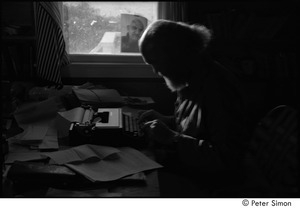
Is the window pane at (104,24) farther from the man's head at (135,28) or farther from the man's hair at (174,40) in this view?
the man's hair at (174,40)

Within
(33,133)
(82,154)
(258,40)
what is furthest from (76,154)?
(258,40)

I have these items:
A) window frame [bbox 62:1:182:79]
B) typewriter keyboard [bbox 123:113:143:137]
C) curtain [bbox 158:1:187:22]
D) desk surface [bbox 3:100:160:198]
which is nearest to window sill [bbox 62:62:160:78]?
window frame [bbox 62:1:182:79]

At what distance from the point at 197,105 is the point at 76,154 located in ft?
1.57

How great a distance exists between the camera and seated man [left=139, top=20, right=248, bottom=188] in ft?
4.07

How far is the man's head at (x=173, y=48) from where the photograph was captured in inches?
53.9

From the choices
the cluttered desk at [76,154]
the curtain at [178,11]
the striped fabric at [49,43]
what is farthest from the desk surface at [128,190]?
the curtain at [178,11]

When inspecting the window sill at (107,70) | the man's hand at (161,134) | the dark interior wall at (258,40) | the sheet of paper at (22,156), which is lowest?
the window sill at (107,70)

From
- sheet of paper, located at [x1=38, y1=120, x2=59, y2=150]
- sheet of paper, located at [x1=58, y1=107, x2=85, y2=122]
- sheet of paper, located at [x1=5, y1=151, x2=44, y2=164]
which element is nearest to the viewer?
sheet of paper, located at [x1=5, y1=151, x2=44, y2=164]

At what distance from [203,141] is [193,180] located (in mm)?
140

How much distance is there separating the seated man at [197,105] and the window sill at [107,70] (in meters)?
1.13

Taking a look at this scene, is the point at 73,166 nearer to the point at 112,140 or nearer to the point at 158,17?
the point at 112,140

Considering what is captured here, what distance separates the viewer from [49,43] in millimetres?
2369

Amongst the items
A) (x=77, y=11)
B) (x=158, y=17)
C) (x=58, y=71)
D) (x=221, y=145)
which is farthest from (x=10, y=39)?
(x=221, y=145)

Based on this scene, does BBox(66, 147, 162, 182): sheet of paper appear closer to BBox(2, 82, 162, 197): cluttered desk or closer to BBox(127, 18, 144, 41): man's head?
BBox(2, 82, 162, 197): cluttered desk
